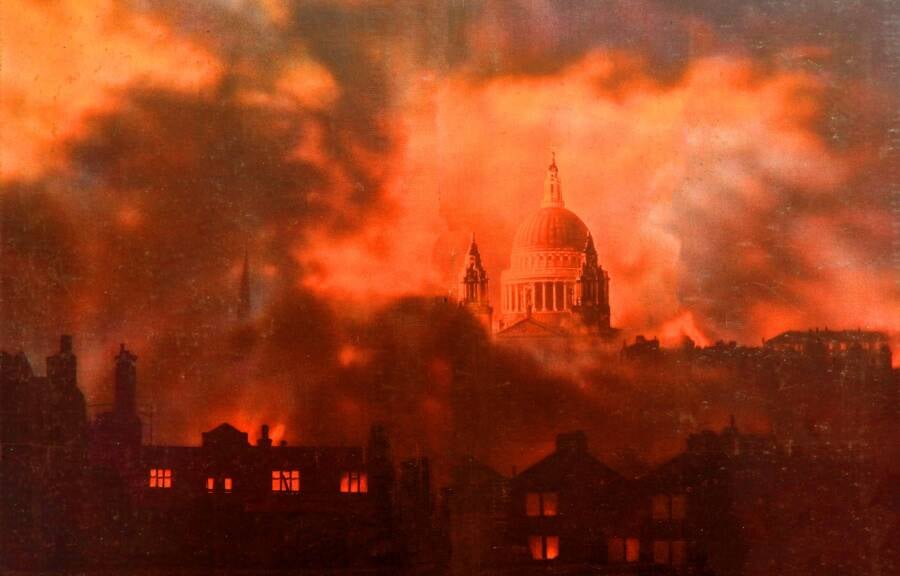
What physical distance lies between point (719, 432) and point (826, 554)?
4.28ft

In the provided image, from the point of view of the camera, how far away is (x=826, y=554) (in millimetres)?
9141

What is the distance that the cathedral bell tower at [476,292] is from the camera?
934 cm

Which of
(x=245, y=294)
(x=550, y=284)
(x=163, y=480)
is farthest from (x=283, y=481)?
(x=550, y=284)

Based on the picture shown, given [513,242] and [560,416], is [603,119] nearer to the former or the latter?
[513,242]

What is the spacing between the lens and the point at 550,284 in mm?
9258

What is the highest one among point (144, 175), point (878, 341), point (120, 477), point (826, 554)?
point (144, 175)

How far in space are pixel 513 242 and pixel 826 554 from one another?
359 cm

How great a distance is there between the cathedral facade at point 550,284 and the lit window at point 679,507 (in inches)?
57.3

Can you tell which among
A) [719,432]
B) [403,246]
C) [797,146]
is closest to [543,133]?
[403,246]

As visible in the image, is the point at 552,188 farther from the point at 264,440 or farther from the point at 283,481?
the point at 283,481

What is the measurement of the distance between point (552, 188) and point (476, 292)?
42.2 inches

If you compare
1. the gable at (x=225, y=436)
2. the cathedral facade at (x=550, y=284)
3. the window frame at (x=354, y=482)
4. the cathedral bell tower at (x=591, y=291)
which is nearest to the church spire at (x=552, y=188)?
the cathedral facade at (x=550, y=284)

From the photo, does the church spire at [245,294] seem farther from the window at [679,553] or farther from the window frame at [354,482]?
the window at [679,553]

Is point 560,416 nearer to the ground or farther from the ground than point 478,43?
nearer to the ground
